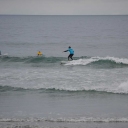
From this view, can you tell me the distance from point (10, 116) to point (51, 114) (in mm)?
1676

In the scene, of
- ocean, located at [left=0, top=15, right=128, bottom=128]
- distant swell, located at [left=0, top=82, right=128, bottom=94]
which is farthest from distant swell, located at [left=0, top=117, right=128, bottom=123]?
distant swell, located at [left=0, top=82, right=128, bottom=94]

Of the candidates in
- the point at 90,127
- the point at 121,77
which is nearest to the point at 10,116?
the point at 90,127

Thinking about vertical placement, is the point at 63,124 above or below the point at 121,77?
below

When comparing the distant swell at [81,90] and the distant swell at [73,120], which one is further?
the distant swell at [81,90]

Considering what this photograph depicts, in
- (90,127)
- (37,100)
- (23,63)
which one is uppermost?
(23,63)

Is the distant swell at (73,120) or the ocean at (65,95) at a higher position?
the ocean at (65,95)

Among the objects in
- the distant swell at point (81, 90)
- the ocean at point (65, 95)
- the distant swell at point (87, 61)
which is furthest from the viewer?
the distant swell at point (87, 61)

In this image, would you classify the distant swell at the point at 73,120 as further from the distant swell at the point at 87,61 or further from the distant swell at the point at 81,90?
the distant swell at the point at 87,61

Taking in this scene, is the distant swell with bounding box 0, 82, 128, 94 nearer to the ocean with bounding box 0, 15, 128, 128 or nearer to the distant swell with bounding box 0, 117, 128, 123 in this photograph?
the ocean with bounding box 0, 15, 128, 128

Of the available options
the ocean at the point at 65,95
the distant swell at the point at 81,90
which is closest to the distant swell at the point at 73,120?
the ocean at the point at 65,95

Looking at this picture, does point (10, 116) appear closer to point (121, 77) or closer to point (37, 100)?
point (37, 100)

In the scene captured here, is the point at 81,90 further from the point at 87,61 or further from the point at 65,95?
the point at 87,61

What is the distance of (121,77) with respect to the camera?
19.6 m

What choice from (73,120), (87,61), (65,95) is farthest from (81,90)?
(87,61)
